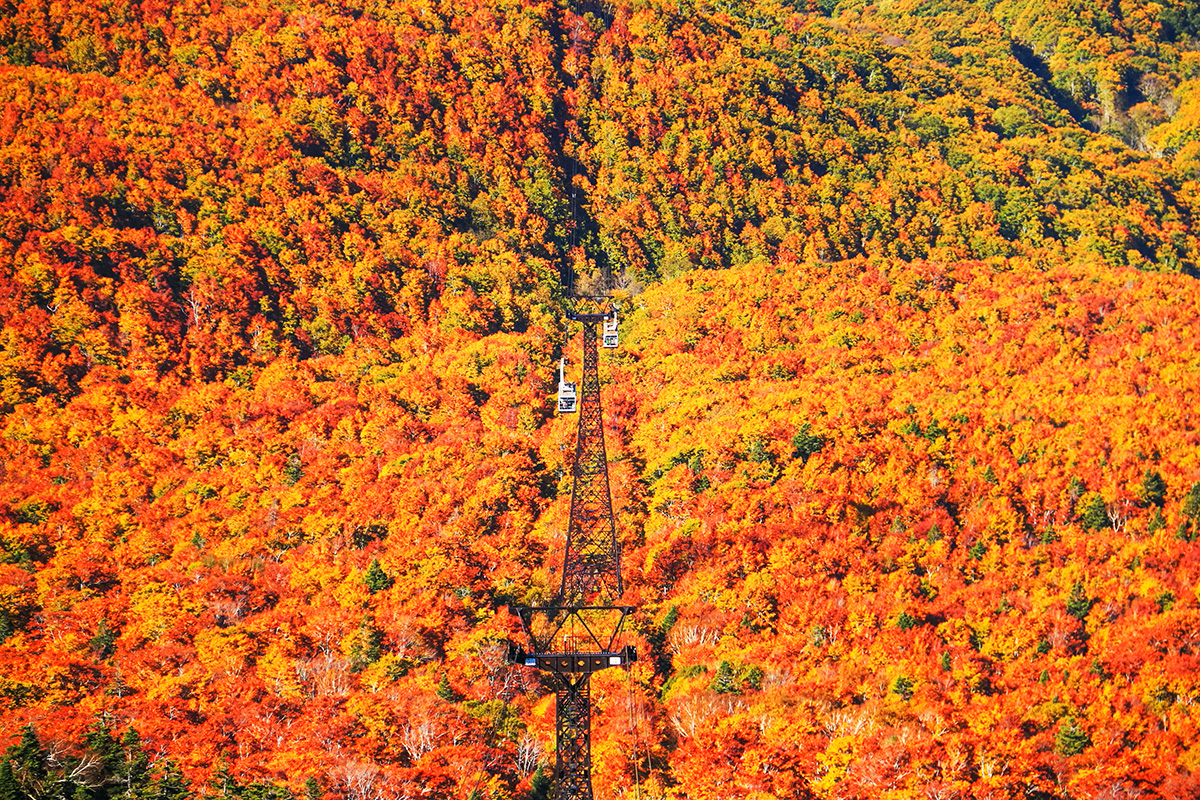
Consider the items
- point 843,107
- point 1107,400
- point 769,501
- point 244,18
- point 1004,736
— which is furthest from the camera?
point 843,107

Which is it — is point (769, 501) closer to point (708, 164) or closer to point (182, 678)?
point (182, 678)

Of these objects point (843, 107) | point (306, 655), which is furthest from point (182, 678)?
point (843, 107)

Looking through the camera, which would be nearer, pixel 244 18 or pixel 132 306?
pixel 132 306

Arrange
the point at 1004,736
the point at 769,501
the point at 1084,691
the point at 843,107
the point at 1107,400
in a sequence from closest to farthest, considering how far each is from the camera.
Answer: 1. the point at 1004,736
2. the point at 1084,691
3. the point at 769,501
4. the point at 1107,400
5. the point at 843,107

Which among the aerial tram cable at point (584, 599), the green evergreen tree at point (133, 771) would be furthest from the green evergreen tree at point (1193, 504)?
the green evergreen tree at point (133, 771)

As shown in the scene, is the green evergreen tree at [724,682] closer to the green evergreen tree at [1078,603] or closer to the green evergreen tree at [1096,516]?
the green evergreen tree at [1078,603]

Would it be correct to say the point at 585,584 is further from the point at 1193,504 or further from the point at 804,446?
the point at 1193,504

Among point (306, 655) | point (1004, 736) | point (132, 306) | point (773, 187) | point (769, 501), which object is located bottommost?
point (1004, 736)

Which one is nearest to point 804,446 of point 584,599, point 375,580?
point 584,599
